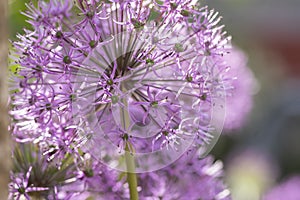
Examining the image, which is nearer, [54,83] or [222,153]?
[54,83]

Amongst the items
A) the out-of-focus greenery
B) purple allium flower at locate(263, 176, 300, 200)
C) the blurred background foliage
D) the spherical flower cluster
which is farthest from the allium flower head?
the blurred background foliage

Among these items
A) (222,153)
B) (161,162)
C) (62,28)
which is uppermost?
(62,28)

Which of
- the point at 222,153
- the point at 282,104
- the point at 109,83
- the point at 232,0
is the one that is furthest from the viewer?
the point at 232,0

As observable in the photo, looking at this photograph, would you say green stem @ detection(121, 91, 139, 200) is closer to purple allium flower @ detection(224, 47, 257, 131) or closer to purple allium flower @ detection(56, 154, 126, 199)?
purple allium flower @ detection(56, 154, 126, 199)

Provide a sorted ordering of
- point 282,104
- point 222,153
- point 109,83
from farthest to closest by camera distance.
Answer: point 282,104
point 222,153
point 109,83

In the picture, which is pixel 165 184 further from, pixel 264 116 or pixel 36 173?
pixel 264 116

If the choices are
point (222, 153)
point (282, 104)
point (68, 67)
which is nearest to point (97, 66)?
point (68, 67)

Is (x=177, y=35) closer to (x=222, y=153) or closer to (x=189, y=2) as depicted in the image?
(x=189, y=2)
